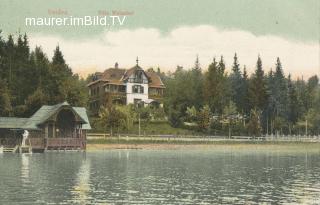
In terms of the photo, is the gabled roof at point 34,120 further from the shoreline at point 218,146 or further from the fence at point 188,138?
the fence at point 188,138

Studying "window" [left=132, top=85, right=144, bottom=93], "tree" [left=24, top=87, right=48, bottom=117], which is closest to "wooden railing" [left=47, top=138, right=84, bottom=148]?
"tree" [left=24, top=87, right=48, bottom=117]

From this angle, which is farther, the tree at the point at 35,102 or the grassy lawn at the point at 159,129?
the grassy lawn at the point at 159,129

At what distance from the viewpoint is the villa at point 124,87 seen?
10488cm

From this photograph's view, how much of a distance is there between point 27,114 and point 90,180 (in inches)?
1970

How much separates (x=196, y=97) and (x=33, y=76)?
3676 centimetres

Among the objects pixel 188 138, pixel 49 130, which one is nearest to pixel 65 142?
pixel 49 130

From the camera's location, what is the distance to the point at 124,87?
105812 millimetres

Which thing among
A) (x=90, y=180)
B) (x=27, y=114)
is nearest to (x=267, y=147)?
(x=27, y=114)

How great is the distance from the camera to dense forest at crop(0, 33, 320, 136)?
83375 millimetres

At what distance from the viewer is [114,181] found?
102 feet

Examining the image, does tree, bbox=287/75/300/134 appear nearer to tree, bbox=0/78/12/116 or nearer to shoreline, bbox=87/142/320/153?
shoreline, bbox=87/142/320/153

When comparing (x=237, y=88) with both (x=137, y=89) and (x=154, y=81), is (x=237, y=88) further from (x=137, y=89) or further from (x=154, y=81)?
(x=137, y=89)

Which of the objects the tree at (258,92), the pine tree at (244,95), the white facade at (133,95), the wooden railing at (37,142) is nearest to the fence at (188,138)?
the wooden railing at (37,142)

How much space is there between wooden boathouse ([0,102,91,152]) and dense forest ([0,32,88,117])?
1280 cm
